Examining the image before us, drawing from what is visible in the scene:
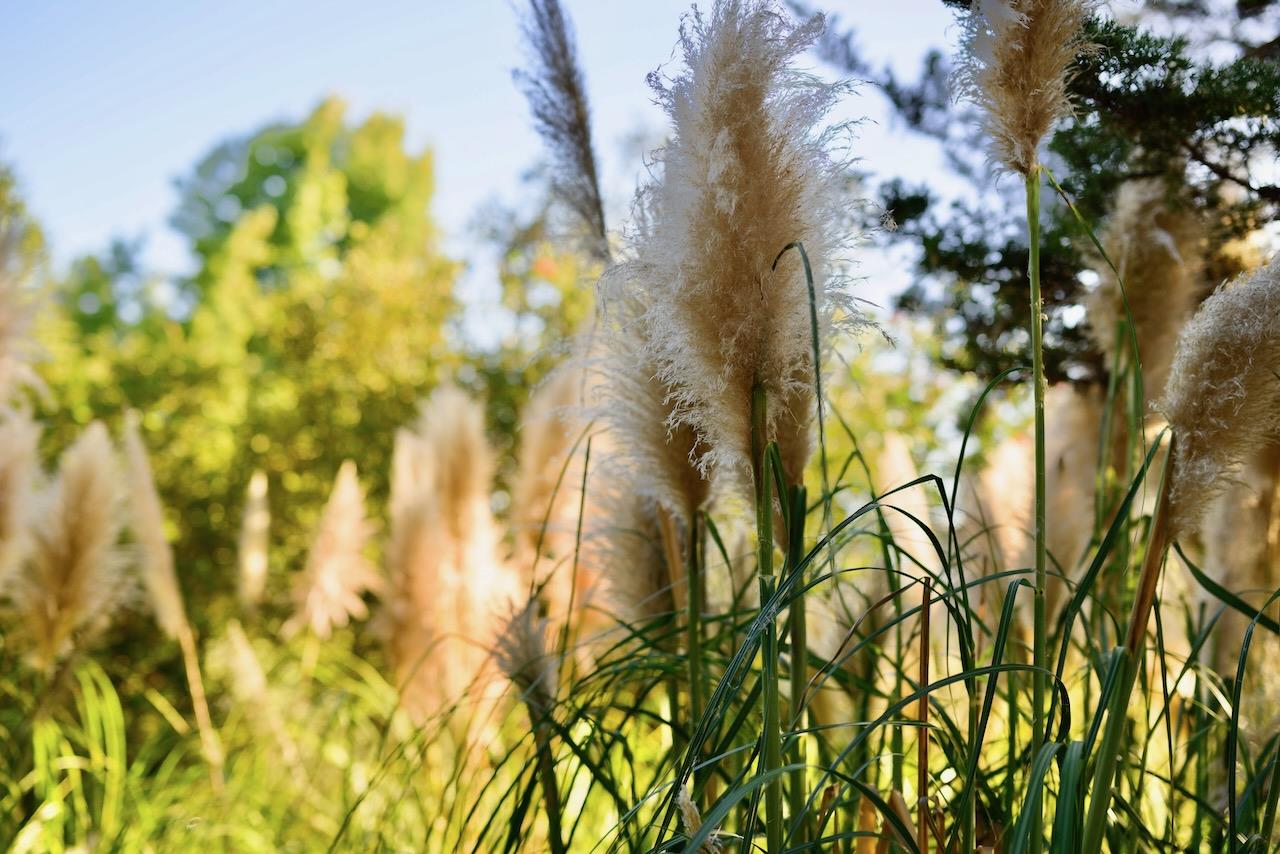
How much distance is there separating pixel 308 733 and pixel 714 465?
3.42 metres

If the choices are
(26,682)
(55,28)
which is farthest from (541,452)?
(55,28)

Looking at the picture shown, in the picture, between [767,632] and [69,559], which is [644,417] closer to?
[767,632]

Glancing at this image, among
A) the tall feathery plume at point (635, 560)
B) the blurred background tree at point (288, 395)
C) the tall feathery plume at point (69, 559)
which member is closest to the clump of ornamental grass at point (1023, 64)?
the tall feathery plume at point (635, 560)

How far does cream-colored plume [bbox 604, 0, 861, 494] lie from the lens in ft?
4.12

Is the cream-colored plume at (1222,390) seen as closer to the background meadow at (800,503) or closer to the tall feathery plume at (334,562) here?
the background meadow at (800,503)

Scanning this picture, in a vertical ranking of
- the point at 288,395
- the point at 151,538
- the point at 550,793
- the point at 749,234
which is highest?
the point at 288,395

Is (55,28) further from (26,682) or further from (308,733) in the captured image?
(308,733)

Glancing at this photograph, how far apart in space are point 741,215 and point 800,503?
14.1 inches

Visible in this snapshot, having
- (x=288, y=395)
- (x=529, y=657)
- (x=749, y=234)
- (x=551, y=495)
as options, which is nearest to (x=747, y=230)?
(x=749, y=234)

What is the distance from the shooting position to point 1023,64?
125 centimetres

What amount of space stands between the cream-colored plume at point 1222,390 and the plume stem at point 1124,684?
0.05 feet

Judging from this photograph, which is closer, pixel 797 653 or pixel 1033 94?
pixel 1033 94

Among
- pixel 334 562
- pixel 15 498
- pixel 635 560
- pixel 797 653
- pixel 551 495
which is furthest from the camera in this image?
pixel 334 562

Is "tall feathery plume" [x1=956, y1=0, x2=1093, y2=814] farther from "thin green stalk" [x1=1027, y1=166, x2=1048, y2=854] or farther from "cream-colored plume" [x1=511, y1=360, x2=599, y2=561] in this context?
"cream-colored plume" [x1=511, y1=360, x2=599, y2=561]
